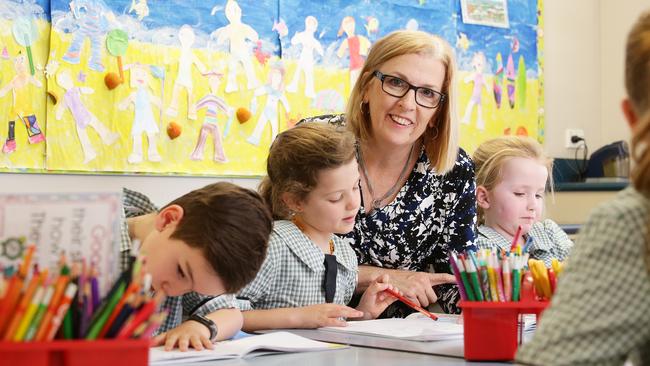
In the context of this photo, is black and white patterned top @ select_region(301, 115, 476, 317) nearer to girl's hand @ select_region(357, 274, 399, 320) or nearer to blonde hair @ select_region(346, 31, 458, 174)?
blonde hair @ select_region(346, 31, 458, 174)

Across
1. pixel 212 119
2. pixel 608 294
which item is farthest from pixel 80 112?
pixel 608 294

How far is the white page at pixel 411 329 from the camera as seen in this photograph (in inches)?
53.7

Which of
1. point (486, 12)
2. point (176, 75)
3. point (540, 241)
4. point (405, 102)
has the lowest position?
point (540, 241)

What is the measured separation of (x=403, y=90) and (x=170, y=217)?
2.86 feet

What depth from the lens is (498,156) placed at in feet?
7.61

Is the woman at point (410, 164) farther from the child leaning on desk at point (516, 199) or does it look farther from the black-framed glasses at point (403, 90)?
the child leaning on desk at point (516, 199)

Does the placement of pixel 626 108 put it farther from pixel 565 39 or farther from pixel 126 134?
pixel 565 39

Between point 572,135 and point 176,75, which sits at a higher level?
point 176,75

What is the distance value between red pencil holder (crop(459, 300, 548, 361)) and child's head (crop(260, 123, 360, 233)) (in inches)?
26.3

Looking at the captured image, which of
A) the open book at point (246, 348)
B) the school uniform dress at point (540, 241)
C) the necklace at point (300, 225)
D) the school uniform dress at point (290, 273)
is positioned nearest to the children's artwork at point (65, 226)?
the open book at point (246, 348)

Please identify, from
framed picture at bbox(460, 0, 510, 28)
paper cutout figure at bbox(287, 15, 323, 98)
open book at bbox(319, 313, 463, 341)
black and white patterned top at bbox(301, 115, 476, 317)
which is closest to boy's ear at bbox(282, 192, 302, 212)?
black and white patterned top at bbox(301, 115, 476, 317)

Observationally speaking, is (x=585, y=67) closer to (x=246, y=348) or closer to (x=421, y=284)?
(x=421, y=284)

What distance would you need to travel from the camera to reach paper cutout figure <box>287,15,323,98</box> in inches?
133

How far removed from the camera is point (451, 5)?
13.0 ft
